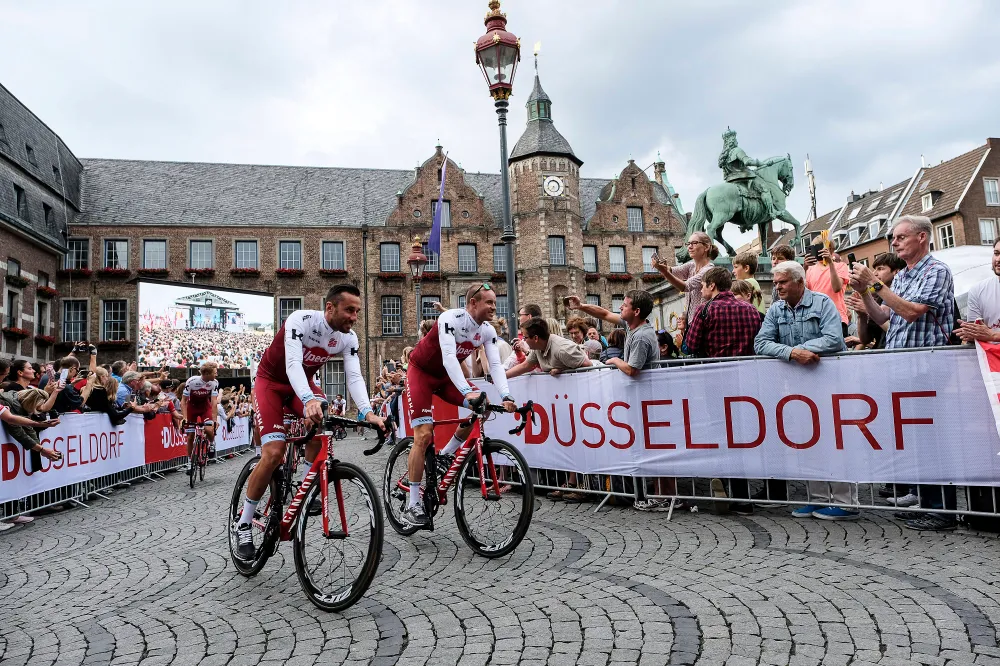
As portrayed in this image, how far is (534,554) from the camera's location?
5.21m

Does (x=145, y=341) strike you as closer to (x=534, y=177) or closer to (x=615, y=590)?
(x=534, y=177)

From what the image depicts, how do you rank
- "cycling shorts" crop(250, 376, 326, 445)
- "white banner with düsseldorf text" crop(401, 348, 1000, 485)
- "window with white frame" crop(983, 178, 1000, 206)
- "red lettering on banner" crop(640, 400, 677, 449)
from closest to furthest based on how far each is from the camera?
"cycling shorts" crop(250, 376, 326, 445)
"white banner with düsseldorf text" crop(401, 348, 1000, 485)
"red lettering on banner" crop(640, 400, 677, 449)
"window with white frame" crop(983, 178, 1000, 206)

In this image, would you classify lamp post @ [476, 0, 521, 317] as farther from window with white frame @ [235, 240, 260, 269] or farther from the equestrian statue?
window with white frame @ [235, 240, 260, 269]

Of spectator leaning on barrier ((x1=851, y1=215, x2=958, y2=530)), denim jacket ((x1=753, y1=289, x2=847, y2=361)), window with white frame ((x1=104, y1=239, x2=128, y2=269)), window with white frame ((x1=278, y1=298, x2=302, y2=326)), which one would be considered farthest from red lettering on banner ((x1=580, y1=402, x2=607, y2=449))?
window with white frame ((x1=104, y1=239, x2=128, y2=269))

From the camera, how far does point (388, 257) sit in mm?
43094

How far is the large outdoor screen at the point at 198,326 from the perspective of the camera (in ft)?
111

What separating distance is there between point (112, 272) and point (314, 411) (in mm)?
40385

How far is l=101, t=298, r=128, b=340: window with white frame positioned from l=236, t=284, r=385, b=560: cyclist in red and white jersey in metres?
38.7

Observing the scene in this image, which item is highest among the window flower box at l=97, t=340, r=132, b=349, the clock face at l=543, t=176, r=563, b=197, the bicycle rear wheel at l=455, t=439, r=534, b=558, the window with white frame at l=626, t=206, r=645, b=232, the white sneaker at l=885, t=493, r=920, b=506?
the clock face at l=543, t=176, r=563, b=197

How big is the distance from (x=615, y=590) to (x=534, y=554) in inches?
43.4

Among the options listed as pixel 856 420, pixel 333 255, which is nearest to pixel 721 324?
pixel 856 420

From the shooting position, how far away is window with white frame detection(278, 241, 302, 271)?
138 feet

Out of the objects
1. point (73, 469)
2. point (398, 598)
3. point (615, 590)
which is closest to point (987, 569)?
point (615, 590)

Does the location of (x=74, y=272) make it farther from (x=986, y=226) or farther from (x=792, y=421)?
(x=986, y=226)
